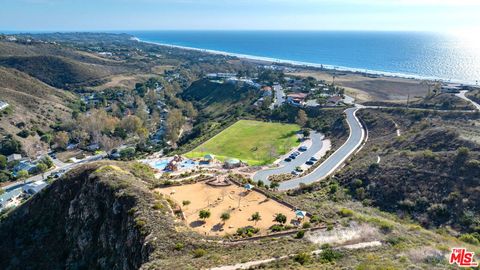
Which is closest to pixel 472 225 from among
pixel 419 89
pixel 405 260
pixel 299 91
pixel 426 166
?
pixel 426 166

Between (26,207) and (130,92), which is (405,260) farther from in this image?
(130,92)

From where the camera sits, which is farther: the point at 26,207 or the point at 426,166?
the point at 426,166

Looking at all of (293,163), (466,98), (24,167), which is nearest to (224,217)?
(293,163)

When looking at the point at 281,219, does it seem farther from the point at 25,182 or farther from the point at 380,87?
the point at 380,87

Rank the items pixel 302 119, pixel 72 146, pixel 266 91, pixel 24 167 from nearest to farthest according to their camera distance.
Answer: pixel 24 167 < pixel 302 119 < pixel 72 146 < pixel 266 91

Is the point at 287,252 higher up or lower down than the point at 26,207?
higher up

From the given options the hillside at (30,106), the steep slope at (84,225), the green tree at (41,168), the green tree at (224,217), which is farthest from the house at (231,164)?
Result: the hillside at (30,106)
